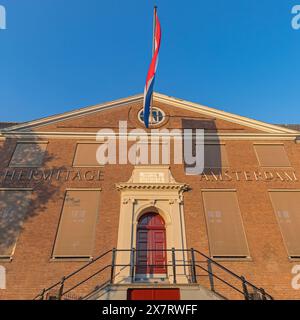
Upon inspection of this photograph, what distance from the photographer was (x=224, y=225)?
34.9 ft

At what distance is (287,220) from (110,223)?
7.19 meters

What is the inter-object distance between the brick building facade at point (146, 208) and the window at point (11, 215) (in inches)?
1.6

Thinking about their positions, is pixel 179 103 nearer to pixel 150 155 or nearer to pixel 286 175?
pixel 150 155

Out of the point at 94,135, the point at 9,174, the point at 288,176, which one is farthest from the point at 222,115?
the point at 9,174

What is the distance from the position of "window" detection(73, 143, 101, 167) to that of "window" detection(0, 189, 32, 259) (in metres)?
2.57

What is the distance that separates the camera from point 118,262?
9477 mm

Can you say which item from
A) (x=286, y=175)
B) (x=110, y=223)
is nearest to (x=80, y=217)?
(x=110, y=223)

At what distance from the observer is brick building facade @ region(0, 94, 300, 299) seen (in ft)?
30.4

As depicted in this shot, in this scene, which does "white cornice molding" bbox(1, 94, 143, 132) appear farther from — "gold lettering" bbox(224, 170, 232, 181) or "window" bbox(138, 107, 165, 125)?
"gold lettering" bbox(224, 170, 232, 181)

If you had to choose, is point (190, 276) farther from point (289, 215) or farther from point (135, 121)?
point (135, 121)

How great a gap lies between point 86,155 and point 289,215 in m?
9.46

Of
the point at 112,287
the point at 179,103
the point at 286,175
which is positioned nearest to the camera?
the point at 112,287
